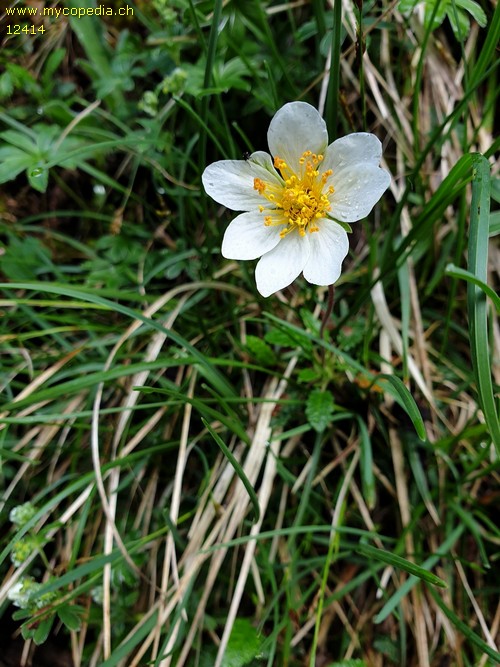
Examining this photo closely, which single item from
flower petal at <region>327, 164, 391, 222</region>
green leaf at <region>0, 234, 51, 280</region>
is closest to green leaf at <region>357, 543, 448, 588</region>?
flower petal at <region>327, 164, 391, 222</region>

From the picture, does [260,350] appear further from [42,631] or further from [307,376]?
[42,631]

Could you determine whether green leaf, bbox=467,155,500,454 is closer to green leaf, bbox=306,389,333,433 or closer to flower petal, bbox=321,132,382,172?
flower petal, bbox=321,132,382,172

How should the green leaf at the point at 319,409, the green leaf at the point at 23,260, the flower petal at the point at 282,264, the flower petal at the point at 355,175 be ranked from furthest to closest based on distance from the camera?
the green leaf at the point at 23,260, the green leaf at the point at 319,409, the flower petal at the point at 282,264, the flower petal at the point at 355,175

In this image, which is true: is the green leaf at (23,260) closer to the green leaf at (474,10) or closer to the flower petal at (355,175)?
the flower petal at (355,175)

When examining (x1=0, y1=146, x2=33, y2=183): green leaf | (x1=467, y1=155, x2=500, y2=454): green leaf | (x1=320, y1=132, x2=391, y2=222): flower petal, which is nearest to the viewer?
(x1=467, y1=155, x2=500, y2=454): green leaf

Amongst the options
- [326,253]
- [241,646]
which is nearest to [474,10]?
[326,253]

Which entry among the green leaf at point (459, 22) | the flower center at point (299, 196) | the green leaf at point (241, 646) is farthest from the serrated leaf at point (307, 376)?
the green leaf at point (459, 22)
